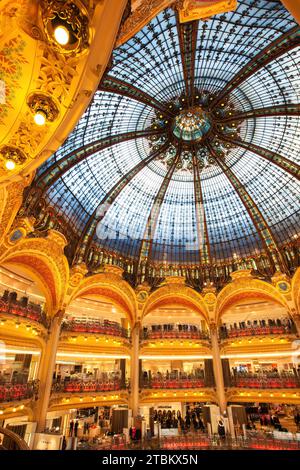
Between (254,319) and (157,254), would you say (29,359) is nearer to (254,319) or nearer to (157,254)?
(157,254)

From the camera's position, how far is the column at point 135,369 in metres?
23.7

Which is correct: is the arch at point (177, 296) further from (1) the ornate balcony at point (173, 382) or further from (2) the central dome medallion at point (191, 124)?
(2) the central dome medallion at point (191, 124)

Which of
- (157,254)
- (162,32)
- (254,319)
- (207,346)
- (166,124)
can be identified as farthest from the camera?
(254,319)

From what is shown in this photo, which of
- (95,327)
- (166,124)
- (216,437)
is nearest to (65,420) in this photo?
(95,327)

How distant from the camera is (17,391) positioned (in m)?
16.6

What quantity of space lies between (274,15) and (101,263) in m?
22.9

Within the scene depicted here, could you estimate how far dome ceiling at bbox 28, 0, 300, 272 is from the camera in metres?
16.4

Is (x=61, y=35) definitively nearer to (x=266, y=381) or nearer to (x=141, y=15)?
(x=141, y=15)

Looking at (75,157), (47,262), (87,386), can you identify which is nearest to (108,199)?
(75,157)

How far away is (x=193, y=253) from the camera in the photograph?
29.9m

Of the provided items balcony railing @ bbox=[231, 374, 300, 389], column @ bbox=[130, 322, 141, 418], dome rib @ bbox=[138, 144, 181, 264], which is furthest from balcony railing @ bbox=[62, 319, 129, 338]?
balcony railing @ bbox=[231, 374, 300, 389]

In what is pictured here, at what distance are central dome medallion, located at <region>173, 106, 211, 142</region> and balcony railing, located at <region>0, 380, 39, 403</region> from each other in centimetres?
2357

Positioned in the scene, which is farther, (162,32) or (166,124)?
(166,124)

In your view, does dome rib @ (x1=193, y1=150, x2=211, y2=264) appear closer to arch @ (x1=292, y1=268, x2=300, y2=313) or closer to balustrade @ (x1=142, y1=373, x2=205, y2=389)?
arch @ (x1=292, y1=268, x2=300, y2=313)
